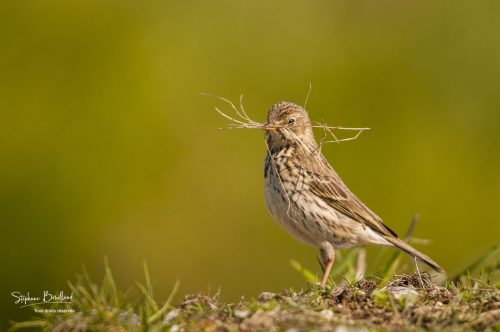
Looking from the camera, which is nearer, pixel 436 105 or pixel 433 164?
pixel 433 164

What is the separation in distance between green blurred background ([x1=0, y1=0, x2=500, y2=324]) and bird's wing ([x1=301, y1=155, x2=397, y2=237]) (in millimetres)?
2303

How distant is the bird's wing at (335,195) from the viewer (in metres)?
7.71

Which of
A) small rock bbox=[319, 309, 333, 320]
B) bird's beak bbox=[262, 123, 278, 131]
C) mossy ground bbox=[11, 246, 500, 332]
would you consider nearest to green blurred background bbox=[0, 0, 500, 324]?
bird's beak bbox=[262, 123, 278, 131]

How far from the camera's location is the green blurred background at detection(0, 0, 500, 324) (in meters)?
10.5

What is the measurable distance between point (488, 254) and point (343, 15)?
7.20 metres

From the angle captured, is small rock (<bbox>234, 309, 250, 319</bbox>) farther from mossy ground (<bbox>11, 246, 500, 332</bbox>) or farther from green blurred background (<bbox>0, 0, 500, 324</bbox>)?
green blurred background (<bbox>0, 0, 500, 324</bbox>)

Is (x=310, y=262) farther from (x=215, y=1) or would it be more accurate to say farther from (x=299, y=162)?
(x=215, y=1)

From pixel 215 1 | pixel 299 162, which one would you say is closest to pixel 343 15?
pixel 215 1

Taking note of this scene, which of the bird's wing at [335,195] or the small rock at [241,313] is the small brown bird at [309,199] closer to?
the bird's wing at [335,195]

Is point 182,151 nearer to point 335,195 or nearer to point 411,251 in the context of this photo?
point 335,195

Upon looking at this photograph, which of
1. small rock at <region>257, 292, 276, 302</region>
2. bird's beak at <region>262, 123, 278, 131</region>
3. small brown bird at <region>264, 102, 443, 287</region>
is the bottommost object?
small rock at <region>257, 292, 276, 302</region>

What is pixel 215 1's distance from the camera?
44.1ft

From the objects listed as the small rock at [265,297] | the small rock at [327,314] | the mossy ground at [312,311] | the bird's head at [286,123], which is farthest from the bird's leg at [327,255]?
the small rock at [327,314]

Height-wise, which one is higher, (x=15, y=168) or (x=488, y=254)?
(x=15, y=168)
